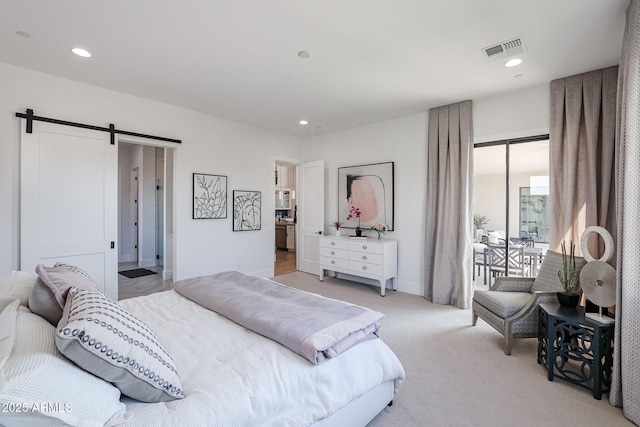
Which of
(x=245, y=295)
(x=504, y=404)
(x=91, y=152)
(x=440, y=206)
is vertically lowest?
(x=504, y=404)

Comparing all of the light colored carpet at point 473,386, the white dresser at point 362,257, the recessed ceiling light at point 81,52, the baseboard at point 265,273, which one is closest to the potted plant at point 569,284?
the light colored carpet at point 473,386

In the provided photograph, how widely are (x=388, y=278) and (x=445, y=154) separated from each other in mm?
2005

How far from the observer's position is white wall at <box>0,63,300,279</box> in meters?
2.98

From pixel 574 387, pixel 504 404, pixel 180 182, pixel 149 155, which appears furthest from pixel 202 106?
pixel 574 387

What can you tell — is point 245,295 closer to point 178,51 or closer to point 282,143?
point 178,51

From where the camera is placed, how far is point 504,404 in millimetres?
2000

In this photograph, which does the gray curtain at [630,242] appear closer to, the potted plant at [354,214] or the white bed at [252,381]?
the white bed at [252,381]

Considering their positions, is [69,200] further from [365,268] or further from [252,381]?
[365,268]

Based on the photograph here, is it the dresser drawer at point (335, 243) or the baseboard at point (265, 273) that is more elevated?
the dresser drawer at point (335, 243)

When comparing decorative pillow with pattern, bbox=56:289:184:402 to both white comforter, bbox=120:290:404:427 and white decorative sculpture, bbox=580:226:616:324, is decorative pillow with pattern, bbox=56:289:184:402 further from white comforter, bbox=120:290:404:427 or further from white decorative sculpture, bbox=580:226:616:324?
white decorative sculpture, bbox=580:226:616:324

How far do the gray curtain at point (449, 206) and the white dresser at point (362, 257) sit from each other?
546 millimetres

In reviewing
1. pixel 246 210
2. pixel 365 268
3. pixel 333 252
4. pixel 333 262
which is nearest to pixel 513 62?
pixel 365 268

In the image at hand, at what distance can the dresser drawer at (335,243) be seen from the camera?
4.81 meters

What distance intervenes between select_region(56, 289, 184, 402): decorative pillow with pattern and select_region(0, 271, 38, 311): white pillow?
2.01ft
